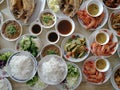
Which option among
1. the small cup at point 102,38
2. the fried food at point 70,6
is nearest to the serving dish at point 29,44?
the fried food at point 70,6

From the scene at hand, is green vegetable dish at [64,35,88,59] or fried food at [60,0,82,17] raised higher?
fried food at [60,0,82,17]

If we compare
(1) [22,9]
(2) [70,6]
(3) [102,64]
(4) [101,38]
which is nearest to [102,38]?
(4) [101,38]

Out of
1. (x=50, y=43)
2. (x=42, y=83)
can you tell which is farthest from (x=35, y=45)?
(x=42, y=83)

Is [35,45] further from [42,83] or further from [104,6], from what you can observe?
[104,6]

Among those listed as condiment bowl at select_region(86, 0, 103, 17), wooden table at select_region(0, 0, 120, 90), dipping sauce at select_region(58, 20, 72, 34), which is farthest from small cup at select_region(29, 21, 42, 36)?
condiment bowl at select_region(86, 0, 103, 17)

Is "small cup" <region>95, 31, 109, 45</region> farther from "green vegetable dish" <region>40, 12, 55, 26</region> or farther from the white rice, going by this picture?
the white rice

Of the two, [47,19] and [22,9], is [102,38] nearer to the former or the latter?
[47,19]

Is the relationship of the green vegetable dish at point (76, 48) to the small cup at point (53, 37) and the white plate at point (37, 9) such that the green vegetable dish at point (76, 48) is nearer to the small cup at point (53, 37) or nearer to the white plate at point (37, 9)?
the small cup at point (53, 37)
